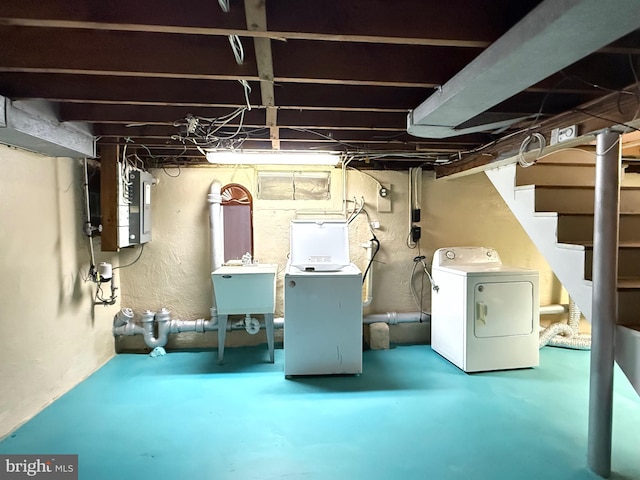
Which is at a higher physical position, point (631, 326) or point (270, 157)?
point (270, 157)

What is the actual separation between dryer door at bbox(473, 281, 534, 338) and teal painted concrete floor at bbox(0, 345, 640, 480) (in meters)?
0.38

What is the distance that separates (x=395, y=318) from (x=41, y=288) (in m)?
3.15


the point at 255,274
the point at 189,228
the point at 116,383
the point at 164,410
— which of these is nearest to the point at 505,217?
the point at 255,274

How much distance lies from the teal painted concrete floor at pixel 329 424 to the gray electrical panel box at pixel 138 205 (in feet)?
4.00

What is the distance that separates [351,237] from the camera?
3820 millimetres

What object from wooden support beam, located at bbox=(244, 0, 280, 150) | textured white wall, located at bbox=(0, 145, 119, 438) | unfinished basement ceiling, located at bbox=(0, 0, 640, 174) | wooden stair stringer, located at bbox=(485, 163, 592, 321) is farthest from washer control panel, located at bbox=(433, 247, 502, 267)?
textured white wall, located at bbox=(0, 145, 119, 438)

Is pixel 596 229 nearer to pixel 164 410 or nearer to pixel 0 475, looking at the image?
pixel 164 410

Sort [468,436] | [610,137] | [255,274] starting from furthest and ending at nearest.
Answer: [255,274]
[468,436]
[610,137]

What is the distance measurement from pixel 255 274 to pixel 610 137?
2.60m

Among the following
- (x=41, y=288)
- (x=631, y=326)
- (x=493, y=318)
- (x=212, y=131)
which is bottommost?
(x=493, y=318)

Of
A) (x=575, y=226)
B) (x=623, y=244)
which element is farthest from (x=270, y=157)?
(x=623, y=244)

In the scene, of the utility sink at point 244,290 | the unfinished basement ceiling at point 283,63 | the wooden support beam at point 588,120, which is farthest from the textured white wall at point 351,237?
the wooden support beam at point 588,120

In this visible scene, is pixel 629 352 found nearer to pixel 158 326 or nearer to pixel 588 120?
pixel 588 120

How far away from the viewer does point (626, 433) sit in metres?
2.20
